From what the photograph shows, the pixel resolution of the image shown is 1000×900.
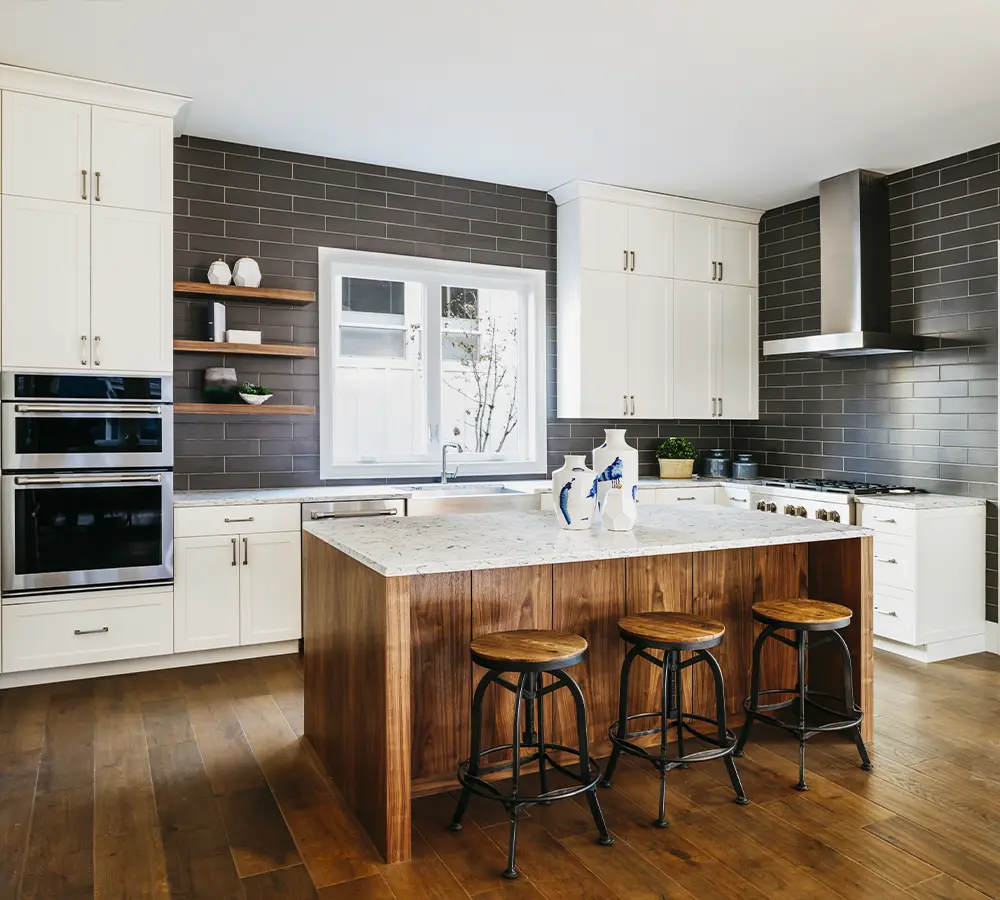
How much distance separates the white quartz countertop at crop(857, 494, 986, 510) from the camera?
428cm

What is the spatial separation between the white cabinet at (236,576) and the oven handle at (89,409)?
51 cm

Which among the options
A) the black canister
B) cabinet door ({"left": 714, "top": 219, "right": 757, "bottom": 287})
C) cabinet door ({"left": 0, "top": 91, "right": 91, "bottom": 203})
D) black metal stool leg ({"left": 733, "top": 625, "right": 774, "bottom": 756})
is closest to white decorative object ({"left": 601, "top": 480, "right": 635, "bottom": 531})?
black metal stool leg ({"left": 733, "top": 625, "right": 774, "bottom": 756})

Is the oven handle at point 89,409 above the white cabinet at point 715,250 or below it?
below

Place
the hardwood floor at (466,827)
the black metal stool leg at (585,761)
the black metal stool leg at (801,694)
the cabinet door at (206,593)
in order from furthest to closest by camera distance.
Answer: the cabinet door at (206,593) → the black metal stool leg at (801,694) → the black metal stool leg at (585,761) → the hardwood floor at (466,827)

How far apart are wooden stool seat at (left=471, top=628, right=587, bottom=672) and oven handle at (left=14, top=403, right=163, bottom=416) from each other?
2271mm

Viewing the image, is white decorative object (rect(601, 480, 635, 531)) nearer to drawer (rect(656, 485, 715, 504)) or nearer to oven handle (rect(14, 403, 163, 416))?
oven handle (rect(14, 403, 163, 416))

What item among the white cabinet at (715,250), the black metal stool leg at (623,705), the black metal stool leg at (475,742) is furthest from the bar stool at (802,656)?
the white cabinet at (715,250)

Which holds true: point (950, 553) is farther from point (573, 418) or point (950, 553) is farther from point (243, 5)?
point (243, 5)

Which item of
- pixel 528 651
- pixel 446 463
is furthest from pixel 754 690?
pixel 446 463

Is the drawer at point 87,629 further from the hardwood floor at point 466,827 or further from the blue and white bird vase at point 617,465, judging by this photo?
the blue and white bird vase at point 617,465

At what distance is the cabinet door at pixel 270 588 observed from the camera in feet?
13.5

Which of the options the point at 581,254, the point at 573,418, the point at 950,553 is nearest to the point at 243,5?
the point at 581,254

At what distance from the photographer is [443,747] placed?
2707 millimetres

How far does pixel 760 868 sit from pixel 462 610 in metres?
1.14
